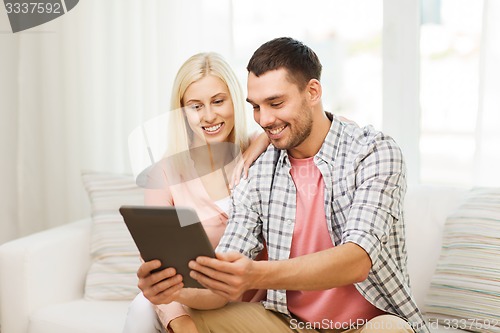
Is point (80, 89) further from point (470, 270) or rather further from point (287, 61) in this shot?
point (470, 270)

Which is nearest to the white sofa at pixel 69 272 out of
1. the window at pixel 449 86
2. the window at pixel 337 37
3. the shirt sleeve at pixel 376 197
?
the window at pixel 449 86

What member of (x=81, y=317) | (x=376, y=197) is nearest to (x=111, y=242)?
(x=81, y=317)

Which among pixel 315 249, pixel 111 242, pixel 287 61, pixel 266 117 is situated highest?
pixel 287 61

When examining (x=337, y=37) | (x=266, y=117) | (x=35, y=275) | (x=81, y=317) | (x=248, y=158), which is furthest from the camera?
(x=337, y=37)

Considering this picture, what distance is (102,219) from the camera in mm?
2484

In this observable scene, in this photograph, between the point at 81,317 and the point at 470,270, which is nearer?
the point at 470,270

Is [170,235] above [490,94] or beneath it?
beneath

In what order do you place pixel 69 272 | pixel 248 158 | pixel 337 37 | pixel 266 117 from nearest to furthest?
1. pixel 266 117
2. pixel 248 158
3. pixel 69 272
4. pixel 337 37

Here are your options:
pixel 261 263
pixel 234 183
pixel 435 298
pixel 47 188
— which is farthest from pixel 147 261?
pixel 47 188

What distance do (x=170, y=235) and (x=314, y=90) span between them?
581mm

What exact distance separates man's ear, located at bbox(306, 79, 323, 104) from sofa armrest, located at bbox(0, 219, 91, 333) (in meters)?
1.08

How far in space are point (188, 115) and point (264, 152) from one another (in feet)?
0.92

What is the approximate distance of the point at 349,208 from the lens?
68.7 inches

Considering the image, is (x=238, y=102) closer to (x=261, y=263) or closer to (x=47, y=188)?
(x=261, y=263)
